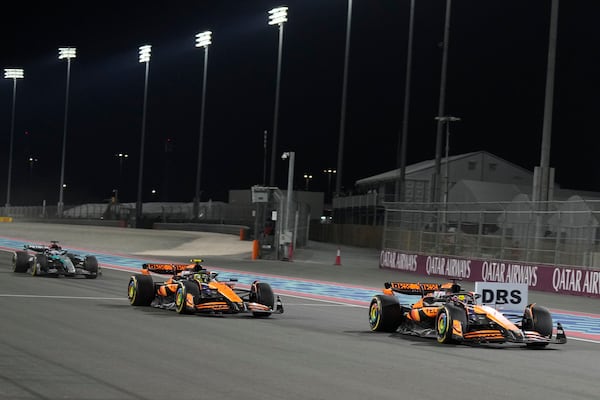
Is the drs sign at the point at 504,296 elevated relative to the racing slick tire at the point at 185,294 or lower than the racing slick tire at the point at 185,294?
elevated

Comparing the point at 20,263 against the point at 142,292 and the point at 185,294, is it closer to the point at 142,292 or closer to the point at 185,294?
the point at 142,292

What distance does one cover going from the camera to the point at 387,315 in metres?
15.1

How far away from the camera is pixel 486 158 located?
7188 cm

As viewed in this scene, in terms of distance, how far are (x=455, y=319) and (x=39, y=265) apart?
1525 cm

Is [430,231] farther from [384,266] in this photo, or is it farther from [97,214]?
[97,214]

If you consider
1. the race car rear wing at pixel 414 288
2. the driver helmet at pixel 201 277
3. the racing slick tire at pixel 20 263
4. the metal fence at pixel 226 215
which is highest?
the metal fence at pixel 226 215

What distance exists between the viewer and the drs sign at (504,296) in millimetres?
14602

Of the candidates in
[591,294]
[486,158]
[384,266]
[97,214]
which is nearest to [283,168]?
[97,214]

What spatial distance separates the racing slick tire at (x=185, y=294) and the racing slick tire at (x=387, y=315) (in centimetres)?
332

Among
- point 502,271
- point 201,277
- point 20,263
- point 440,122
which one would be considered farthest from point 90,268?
point 440,122

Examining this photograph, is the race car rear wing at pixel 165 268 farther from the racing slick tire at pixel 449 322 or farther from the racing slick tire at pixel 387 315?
the racing slick tire at pixel 449 322

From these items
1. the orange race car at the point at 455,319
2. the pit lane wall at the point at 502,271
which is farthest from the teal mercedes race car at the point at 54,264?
the pit lane wall at the point at 502,271

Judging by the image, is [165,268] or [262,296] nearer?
[262,296]

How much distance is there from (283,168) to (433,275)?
386ft
